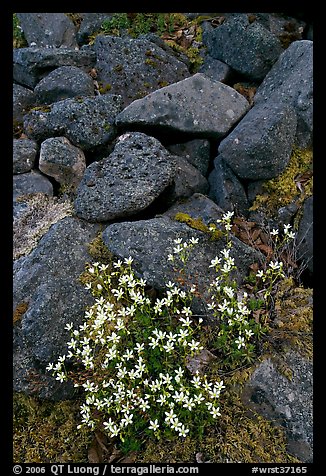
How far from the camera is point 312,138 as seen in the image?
266 inches

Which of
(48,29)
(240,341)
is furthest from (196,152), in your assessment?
(48,29)

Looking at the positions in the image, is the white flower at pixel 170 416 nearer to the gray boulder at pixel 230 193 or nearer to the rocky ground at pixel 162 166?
the rocky ground at pixel 162 166

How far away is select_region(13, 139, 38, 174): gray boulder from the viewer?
7.11 metres

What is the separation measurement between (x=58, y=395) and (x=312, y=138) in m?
4.67

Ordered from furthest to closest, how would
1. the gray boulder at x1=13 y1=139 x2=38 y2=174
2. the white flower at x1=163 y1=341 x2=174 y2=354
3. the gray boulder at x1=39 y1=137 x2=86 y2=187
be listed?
the gray boulder at x1=13 y1=139 x2=38 y2=174
the gray boulder at x1=39 y1=137 x2=86 y2=187
the white flower at x1=163 y1=341 x2=174 y2=354

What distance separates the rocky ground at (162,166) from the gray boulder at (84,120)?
2cm

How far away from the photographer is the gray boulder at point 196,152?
6895mm

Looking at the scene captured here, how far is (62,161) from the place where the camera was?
6.86 meters

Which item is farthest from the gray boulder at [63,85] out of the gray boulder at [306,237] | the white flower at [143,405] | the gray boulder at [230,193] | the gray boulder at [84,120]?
the white flower at [143,405]

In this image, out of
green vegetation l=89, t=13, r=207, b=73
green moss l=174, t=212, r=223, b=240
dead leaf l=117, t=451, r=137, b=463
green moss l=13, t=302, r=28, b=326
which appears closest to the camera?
dead leaf l=117, t=451, r=137, b=463

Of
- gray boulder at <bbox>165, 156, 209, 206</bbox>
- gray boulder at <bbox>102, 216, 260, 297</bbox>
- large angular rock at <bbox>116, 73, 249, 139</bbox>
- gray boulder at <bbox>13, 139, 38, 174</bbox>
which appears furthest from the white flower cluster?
gray boulder at <bbox>13, 139, 38, 174</bbox>

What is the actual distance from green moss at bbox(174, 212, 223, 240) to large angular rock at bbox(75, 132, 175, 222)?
42cm

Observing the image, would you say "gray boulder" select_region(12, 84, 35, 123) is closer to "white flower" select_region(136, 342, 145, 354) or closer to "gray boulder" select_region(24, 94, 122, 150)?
"gray boulder" select_region(24, 94, 122, 150)
